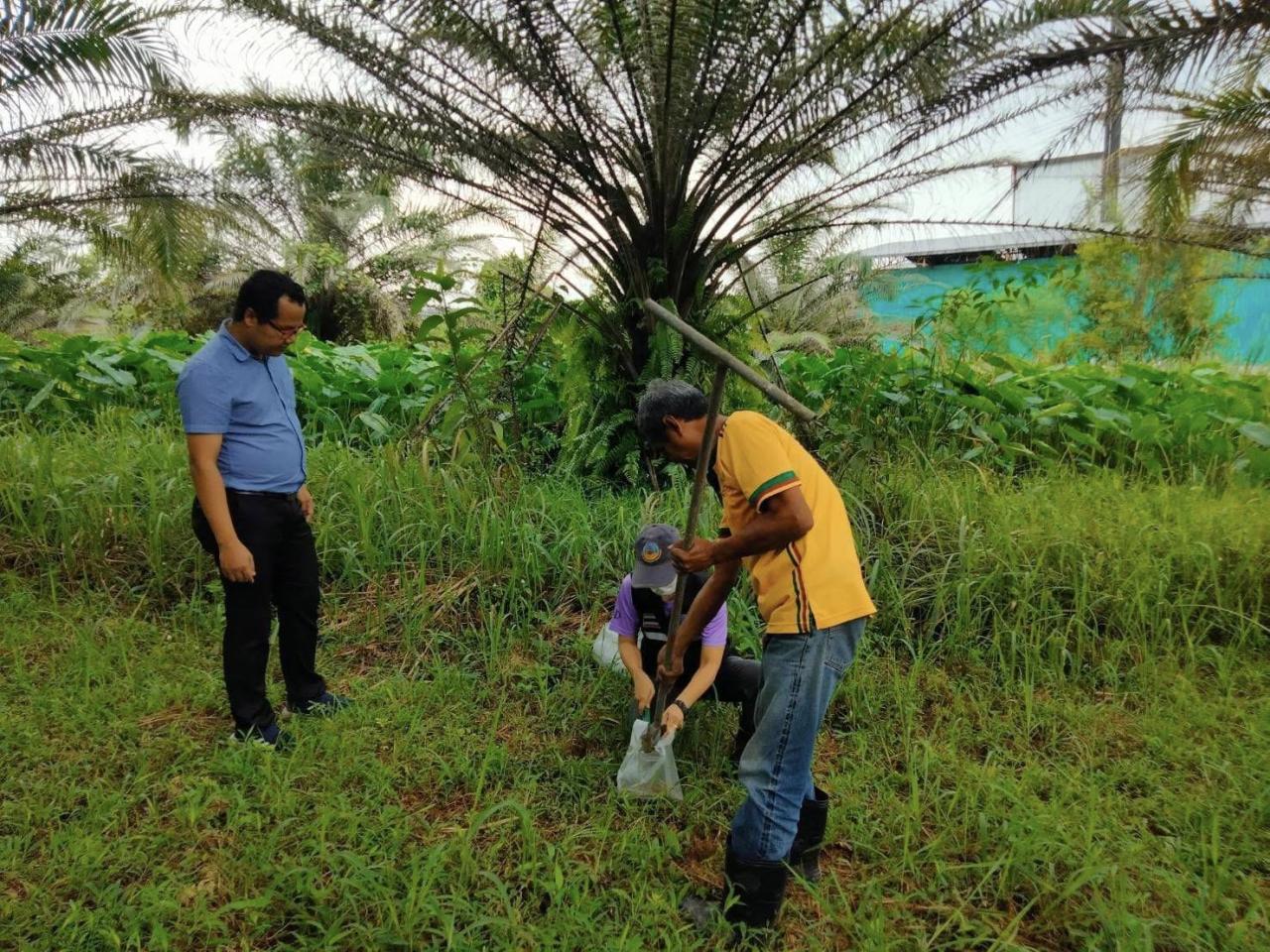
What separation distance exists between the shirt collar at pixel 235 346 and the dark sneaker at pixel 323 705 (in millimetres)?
1177

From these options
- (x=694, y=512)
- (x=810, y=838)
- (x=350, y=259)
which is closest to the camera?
(x=694, y=512)

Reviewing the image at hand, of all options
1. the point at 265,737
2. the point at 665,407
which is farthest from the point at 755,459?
the point at 265,737

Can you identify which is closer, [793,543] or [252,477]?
[793,543]

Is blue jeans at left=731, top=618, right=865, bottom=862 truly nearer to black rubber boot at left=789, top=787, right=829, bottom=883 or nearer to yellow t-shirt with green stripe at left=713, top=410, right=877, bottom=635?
yellow t-shirt with green stripe at left=713, top=410, right=877, bottom=635

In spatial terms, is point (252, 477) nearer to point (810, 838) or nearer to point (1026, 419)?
point (810, 838)

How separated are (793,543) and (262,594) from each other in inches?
64.9

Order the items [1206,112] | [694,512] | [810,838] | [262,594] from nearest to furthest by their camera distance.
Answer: [694,512]
[810,838]
[262,594]
[1206,112]

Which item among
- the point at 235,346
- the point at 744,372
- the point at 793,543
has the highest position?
the point at 235,346

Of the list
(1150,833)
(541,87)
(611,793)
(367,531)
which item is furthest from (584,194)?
(1150,833)

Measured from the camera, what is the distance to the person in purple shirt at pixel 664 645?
227 cm

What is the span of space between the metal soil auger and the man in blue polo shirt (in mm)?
1190

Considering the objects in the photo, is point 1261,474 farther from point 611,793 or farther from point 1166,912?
point 611,793

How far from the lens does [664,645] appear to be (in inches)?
91.6

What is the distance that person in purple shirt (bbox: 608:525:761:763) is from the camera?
2.27 metres
